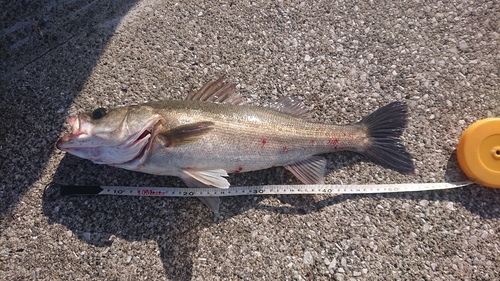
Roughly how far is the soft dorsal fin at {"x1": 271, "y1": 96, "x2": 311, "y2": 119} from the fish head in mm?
1072

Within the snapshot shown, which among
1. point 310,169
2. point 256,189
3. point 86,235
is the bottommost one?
point 86,235

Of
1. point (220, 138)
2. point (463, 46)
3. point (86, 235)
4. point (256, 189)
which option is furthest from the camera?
point (463, 46)

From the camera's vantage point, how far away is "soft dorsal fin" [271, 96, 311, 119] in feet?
9.40

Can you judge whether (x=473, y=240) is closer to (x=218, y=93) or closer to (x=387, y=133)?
(x=387, y=133)

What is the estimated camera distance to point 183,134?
8.02 feet

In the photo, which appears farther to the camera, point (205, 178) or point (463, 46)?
point (463, 46)

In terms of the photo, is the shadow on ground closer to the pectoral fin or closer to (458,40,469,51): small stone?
the pectoral fin

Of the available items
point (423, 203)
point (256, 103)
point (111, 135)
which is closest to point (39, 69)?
point (111, 135)

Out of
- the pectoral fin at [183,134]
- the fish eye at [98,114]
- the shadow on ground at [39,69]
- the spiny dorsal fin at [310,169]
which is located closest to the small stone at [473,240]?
the spiny dorsal fin at [310,169]

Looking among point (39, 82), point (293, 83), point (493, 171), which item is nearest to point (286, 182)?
point (293, 83)

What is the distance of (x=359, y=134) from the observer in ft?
9.14

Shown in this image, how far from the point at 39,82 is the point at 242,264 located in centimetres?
259

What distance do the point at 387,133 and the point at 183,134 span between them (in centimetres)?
178

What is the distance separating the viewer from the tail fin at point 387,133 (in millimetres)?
2797
